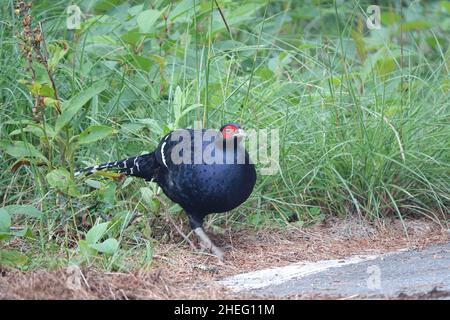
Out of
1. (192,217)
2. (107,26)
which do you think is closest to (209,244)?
(192,217)

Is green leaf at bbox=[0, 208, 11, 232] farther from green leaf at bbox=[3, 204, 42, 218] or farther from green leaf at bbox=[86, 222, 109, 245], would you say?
green leaf at bbox=[86, 222, 109, 245]

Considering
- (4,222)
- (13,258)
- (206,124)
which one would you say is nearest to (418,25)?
(206,124)

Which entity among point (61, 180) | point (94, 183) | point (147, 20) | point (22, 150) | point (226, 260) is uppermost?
point (147, 20)

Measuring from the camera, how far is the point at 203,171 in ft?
14.7

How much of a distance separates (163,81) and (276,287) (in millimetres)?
1970

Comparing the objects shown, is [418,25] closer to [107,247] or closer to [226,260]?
[226,260]

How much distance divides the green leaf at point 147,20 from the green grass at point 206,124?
11 centimetres

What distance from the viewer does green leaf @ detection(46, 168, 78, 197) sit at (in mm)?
4543

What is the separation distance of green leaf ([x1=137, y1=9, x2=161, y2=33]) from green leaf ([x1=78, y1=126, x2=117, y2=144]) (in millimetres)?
1124

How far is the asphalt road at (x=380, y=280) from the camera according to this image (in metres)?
3.67

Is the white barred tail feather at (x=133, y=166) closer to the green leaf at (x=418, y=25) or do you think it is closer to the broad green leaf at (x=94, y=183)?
the broad green leaf at (x=94, y=183)

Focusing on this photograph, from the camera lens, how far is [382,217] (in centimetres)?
496

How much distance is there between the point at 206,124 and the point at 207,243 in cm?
77

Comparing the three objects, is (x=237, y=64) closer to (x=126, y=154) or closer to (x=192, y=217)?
(x=126, y=154)
